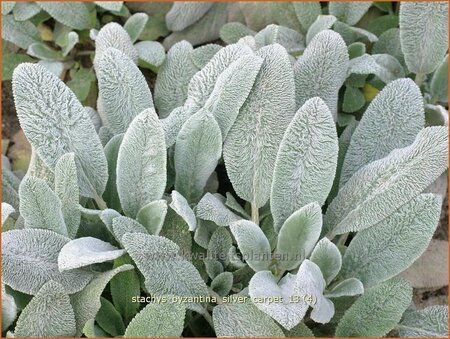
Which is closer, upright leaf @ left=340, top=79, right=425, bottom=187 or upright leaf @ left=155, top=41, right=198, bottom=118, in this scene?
upright leaf @ left=340, top=79, right=425, bottom=187

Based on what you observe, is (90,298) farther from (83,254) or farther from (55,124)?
(55,124)

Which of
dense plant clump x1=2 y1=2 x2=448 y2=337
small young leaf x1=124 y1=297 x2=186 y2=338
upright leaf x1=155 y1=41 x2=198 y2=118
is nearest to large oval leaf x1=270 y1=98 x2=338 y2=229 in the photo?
dense plant clump x1=2 y1=2 x2=448 y2=337

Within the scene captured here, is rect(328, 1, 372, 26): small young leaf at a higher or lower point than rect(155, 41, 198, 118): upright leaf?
higher

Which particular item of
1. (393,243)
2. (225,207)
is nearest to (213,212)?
(225,207)

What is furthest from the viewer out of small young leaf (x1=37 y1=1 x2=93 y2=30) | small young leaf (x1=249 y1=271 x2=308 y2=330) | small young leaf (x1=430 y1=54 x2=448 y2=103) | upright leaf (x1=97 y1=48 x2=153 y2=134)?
small young leaf (x1=37 y1=1 x2=93 y2=30)

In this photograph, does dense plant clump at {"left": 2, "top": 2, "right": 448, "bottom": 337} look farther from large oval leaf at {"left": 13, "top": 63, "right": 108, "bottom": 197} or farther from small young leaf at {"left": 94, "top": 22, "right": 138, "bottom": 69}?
small young leaf at {"left": 94, "top": 22, "right": 138, "bottom": 69}
